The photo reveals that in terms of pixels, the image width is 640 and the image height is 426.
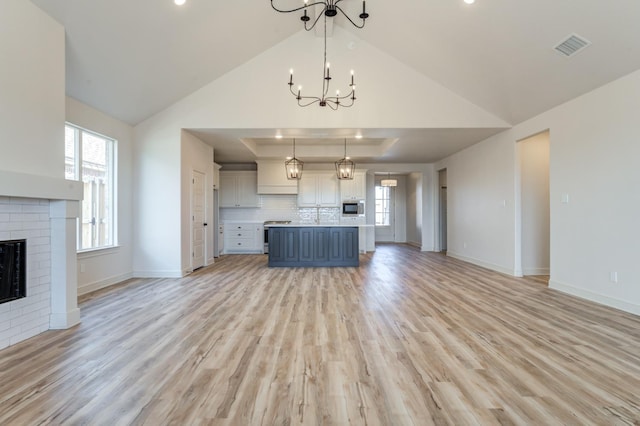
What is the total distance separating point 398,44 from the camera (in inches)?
200

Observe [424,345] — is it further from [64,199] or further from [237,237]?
[237,237]

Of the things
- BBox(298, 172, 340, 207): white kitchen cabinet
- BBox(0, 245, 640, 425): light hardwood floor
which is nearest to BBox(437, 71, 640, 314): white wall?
BBox(0, 245, 640, 425): light hardwood floor

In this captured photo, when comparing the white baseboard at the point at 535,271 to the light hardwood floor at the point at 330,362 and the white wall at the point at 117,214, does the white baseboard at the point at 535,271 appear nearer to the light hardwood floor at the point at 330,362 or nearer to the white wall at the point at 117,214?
the light hardwood floor at the point at 330,362

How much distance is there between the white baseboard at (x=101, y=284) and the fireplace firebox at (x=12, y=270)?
1.73 m

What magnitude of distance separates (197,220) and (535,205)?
6.35 m

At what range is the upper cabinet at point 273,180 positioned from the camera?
9.13m

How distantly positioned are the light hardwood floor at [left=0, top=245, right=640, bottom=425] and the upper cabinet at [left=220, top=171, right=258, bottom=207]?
5.33m

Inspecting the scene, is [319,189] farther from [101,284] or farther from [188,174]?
[101,284]

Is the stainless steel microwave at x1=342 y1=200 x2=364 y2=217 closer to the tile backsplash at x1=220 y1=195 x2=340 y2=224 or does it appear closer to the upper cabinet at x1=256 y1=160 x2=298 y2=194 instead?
the tile backsplash at x1=220 y1=195 x2=340 y2=224

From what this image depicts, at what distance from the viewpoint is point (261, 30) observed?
492 cm

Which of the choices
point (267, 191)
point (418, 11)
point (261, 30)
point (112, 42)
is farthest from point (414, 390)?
point (267, 191)

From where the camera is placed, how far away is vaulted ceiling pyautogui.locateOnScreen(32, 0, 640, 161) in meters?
3.39

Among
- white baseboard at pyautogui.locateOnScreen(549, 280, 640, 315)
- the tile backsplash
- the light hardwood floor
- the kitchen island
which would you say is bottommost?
the light hardwood floor

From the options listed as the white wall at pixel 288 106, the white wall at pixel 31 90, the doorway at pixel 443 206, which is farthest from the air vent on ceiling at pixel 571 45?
A: the doorway at pixel 443 206
